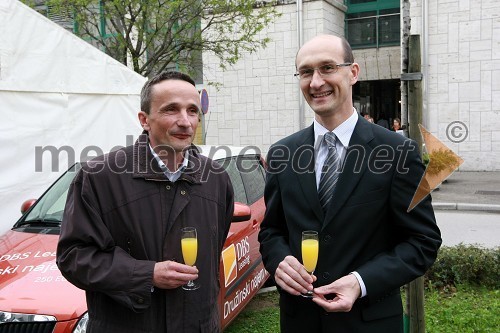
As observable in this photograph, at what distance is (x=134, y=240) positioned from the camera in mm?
2166

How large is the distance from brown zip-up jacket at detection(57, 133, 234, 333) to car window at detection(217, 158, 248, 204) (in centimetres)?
262

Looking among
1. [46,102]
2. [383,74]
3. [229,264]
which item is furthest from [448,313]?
[383,74]

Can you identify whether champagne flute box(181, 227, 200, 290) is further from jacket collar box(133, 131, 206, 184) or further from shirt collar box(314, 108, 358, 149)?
shirt collar box(314, 108, 358, 149)

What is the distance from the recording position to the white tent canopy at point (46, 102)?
6.63 meters

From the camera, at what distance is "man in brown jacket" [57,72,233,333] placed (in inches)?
81.1

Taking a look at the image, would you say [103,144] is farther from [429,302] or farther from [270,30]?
[270,30]

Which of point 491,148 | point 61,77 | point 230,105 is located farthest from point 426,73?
point 61,77

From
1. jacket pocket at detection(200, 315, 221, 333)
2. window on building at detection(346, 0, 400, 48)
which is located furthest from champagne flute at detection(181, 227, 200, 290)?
window on building at detection(346, 0, 400, 48)

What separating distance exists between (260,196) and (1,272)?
2789mm

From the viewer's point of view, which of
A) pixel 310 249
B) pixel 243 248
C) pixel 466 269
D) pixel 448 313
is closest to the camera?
pixel 310 249

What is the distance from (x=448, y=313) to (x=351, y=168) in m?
3.13

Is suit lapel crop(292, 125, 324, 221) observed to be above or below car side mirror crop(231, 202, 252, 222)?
above

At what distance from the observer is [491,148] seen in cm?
1656
